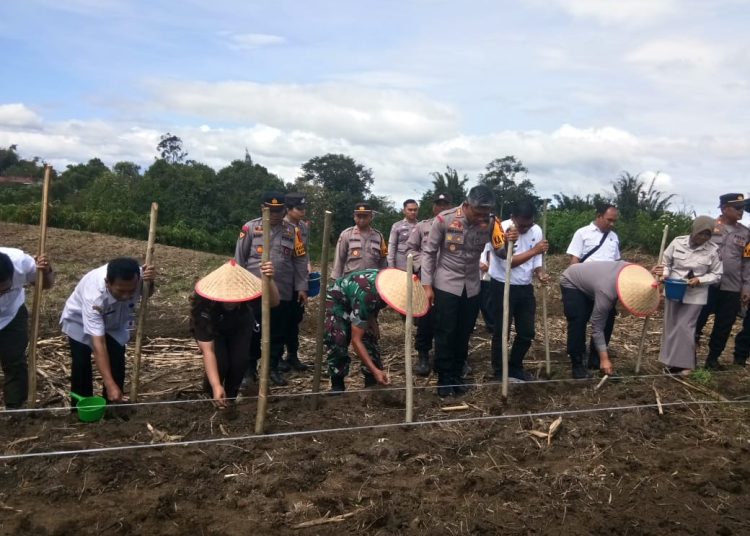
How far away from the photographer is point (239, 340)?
473 centimetres

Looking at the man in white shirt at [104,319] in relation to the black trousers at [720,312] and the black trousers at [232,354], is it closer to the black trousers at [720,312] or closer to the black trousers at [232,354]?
the black trousers at [232,354]

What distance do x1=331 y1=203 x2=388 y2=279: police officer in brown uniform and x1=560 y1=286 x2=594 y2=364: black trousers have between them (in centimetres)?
191

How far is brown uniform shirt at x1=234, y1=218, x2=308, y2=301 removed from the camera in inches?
227

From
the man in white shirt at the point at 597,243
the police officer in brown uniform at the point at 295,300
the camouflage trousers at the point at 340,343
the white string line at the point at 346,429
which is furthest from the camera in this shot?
the man in white shirt at the point at 597,243

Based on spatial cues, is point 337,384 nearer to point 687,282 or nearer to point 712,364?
point 687,282

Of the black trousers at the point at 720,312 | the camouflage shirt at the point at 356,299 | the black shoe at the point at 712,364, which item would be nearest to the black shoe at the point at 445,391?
the camouflage shirt at the point at 356,299

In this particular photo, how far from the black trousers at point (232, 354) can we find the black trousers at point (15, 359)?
4.36 feet

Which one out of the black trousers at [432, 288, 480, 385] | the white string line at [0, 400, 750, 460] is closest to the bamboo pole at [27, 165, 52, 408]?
the white string line at [0, 400, 750, 460]

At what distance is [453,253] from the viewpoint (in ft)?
17.2

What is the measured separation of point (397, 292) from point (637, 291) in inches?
85.4

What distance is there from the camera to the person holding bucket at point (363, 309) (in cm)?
470

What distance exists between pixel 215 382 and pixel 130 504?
1014mm

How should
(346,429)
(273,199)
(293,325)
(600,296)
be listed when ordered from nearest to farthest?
(346,429) → (600,296) → (273,199) → (293,325)

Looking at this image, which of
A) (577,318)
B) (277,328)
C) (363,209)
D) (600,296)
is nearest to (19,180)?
(363,209)
